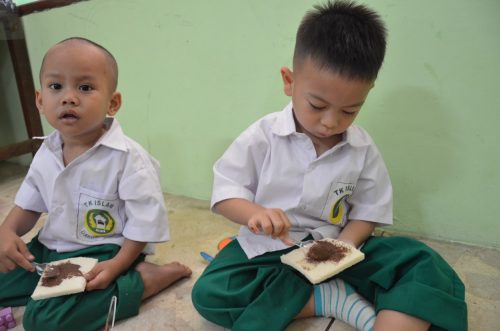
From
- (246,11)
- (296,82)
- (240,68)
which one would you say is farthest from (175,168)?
(296,82)

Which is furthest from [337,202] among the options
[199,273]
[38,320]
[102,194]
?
[38,320]

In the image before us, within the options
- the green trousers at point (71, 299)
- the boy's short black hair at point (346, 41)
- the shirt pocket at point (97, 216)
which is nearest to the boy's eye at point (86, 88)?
the shirt pocket at point (97, 216)

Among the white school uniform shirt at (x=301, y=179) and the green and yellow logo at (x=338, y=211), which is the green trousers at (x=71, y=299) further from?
the green and yellow logo at (x=338, y=211)

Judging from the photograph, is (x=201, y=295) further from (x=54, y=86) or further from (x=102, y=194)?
(x=54, y=86)

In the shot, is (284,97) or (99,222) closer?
(99,222)

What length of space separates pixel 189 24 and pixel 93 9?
38 centimetres

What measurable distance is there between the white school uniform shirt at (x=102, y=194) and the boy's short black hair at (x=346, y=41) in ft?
1.35

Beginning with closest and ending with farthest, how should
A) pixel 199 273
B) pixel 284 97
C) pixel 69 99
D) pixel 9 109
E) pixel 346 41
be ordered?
1. pixel 346 41
2. pixel 69 99
3. pixel 199 273
4. pixel 284 97
5. pixel 9 109

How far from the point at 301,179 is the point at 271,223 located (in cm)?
16

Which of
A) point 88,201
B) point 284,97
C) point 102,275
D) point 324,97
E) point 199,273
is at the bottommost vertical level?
point 199,273

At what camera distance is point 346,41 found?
2.27ft

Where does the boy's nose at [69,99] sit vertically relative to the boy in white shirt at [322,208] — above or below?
above

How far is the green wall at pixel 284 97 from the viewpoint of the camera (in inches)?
35.6

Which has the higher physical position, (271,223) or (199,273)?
(271,223)
